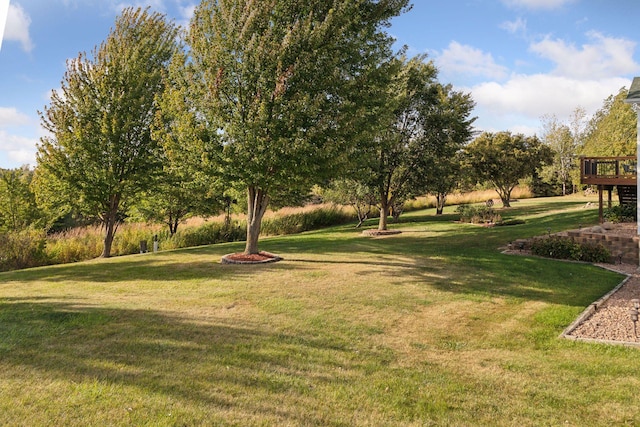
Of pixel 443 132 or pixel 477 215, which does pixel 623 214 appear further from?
pixel 443 132

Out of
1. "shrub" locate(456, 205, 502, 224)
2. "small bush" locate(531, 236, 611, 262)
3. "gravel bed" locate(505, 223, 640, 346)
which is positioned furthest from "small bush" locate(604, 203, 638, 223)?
"gravel bed" locate(505, 223, 640, 346)

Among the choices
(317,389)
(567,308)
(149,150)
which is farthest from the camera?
(149,150)

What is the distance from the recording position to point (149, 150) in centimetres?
1775

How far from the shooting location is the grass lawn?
448 cm

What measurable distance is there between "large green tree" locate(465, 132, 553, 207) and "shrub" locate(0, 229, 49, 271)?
28873mm

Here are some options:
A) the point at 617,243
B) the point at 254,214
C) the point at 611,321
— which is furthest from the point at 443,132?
the point at 611,321

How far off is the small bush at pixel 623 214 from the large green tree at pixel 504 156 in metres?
11.7

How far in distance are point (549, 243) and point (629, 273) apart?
8.87 ft

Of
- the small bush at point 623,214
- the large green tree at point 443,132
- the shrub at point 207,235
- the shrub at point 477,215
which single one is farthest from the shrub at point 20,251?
the small bush at point 623,214

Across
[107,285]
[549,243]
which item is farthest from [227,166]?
[549,243]

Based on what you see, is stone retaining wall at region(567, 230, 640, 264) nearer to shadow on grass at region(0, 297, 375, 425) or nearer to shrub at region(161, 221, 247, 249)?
shadow on grass at region(0, 297, 375, 425)

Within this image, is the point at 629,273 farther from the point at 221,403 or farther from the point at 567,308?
the point at 221,403

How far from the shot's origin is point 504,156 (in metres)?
32.0

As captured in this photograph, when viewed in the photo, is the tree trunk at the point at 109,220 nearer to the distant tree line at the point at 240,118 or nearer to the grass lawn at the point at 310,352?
the distant tree line at the point at 240,118
